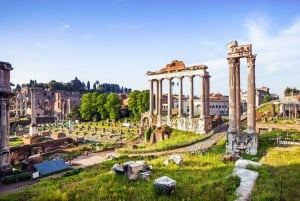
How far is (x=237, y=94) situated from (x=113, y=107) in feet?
193

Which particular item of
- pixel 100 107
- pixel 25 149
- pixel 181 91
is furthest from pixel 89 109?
pixel 25 149

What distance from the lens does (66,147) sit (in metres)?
46.0

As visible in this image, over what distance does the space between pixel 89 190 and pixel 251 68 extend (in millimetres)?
18933

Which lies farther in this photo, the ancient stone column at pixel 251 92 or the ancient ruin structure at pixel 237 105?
the ancient stone column at pixel 251 92

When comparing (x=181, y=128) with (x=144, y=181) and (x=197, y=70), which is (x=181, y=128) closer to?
(x=197, y=70)

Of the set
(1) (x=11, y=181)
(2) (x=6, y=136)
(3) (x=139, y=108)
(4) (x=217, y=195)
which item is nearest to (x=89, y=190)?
(4) (x=217, y=195)

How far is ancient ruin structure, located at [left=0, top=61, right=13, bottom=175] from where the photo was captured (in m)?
26.1

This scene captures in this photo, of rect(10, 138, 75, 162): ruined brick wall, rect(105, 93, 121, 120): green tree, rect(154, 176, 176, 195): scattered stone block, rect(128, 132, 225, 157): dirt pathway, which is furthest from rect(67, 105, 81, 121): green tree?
rect(154, 176, 176, 195): scattered stone block

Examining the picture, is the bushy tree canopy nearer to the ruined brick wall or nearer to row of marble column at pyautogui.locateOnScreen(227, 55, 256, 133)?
the ruined brick wall

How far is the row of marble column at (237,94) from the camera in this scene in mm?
26984

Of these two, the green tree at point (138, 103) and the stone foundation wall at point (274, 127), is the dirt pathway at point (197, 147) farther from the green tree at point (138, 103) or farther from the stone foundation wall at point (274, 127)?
the green tree at point (138, 103)

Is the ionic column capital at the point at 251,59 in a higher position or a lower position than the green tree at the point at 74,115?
higher

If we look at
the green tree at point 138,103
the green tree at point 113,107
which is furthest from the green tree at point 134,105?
the green tree at point 113,107

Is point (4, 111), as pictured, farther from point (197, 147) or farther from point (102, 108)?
point (102, 108)
